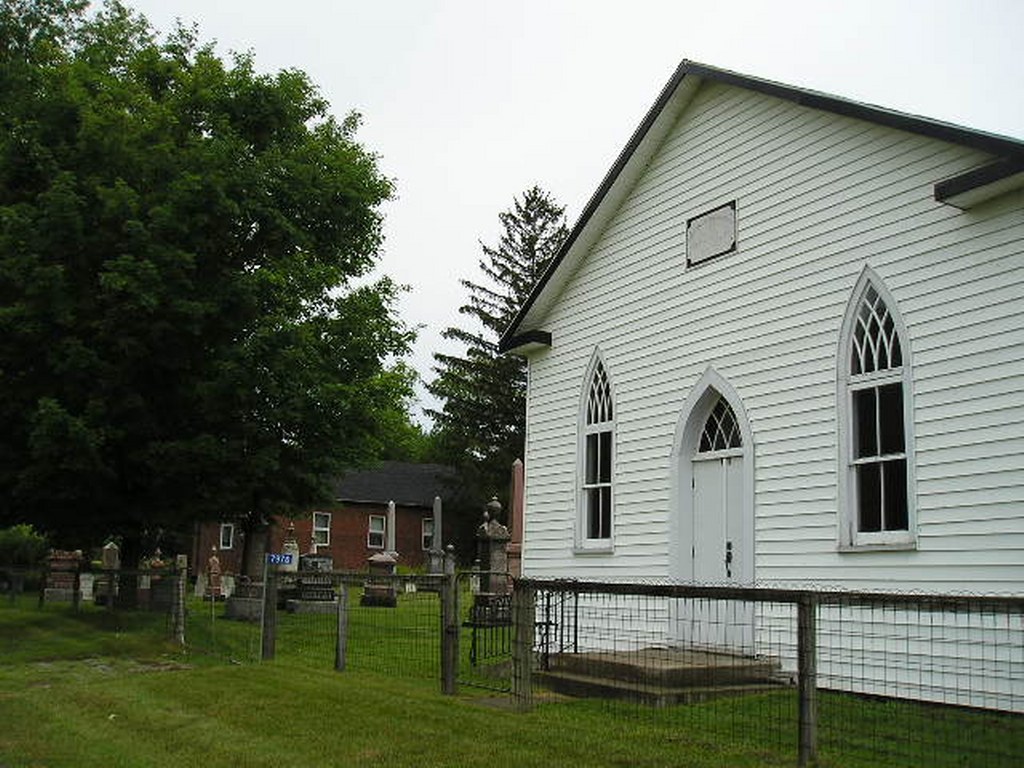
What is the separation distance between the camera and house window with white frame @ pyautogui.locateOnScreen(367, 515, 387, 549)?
53500mm

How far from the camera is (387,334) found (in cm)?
2198

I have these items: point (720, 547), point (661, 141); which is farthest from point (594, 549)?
point (661, 141)

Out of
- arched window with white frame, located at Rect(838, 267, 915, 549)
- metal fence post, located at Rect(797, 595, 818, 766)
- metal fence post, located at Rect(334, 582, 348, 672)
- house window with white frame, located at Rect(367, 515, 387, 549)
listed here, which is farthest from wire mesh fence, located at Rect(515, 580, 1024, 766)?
house window with white frame, located at Rect(367, 515, 387, 549)

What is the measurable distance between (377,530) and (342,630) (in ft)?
136

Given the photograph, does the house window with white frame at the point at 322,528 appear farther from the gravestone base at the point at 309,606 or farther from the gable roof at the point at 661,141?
the gable roof at the point at 661,141

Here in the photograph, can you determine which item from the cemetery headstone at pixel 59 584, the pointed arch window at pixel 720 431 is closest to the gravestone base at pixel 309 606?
the cemetery headstone at pixel 59 584

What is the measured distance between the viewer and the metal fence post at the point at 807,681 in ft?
24.0

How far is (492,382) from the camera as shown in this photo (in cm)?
5566

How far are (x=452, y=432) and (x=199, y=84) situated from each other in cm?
3620

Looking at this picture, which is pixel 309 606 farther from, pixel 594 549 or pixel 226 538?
pixel 226 538

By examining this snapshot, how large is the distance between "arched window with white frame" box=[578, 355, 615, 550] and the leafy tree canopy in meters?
5.86

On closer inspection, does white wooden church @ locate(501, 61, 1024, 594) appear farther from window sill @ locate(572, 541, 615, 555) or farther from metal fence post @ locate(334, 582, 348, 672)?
metal fence post @ locate(334, 582, 348, 672)

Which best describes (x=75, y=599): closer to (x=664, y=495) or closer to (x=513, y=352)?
(x=513, y=352)

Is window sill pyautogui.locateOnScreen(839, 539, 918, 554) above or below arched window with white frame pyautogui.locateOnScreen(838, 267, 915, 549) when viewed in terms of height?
below
